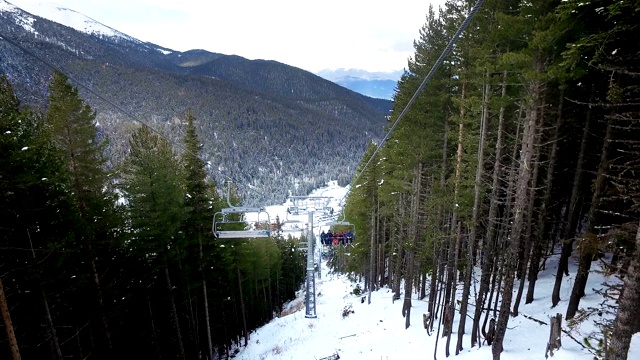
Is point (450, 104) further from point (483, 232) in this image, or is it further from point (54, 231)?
point (54, 231)

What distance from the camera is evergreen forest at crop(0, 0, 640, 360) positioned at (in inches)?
346

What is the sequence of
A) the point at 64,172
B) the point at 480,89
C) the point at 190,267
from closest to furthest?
1. the point at 64,172
2. the point at 480,89
3. the point at 190,267

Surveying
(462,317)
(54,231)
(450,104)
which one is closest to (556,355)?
(462,317)

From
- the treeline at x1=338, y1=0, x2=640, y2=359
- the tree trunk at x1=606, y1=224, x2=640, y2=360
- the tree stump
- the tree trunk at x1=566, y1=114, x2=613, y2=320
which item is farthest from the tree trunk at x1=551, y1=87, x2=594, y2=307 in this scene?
the tree trunk at x1=606, y1=224, x2=640, y2=360

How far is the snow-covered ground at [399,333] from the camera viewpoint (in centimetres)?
1153

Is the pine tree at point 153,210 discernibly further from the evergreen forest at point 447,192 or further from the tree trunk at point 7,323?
the tree trunk at point 7,323

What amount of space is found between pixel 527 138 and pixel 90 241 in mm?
16567

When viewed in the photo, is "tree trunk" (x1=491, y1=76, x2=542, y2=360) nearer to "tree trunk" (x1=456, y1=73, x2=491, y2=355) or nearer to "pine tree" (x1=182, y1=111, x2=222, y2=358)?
"tree trunk" (x1=456, y1=73, x2=491, y2=355)

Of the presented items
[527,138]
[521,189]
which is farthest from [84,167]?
[527,138]

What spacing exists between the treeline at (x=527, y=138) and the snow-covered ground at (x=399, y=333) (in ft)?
2.01

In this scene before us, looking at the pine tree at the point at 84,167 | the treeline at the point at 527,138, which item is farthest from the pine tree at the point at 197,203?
the treeline at the point at 527,138

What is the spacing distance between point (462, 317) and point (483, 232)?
9.82 m

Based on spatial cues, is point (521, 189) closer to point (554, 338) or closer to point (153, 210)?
point (554, 338)

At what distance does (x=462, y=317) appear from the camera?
1365cm
